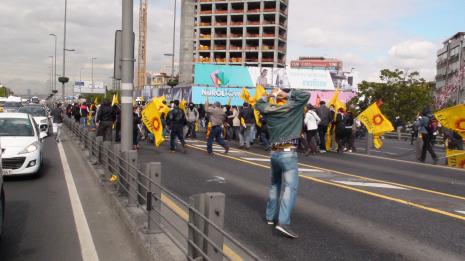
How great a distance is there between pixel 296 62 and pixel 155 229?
487 feet

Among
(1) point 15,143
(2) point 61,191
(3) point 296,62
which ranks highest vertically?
(3) point 296,62

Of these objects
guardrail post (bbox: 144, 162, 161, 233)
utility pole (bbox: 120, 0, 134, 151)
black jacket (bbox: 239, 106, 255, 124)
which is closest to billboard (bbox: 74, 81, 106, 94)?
black jacket (bbox: 239, 106, 255, 124)

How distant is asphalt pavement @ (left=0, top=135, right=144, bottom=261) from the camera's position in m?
5.64

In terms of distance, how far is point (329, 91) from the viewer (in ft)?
201

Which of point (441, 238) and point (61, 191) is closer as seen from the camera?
point (441, 238)

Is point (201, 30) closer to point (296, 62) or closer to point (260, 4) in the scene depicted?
point (260, 4)

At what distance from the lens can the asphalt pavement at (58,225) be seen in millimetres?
5641

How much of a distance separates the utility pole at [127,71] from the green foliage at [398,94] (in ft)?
129

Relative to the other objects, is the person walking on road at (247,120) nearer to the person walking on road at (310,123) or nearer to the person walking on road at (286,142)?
the person walking on road at (310,123)

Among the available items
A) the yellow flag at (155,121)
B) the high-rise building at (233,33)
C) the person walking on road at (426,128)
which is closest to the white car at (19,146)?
the yellow flag at (155,121)

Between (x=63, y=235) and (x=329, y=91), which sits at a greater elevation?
(x=329, y=91)

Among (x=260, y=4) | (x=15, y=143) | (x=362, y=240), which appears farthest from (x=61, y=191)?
(x=260, y=4)

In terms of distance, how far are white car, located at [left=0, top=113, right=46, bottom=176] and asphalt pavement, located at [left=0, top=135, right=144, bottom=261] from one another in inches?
11.4

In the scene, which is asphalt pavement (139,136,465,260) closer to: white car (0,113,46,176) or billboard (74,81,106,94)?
white car (0,113,46,176)
